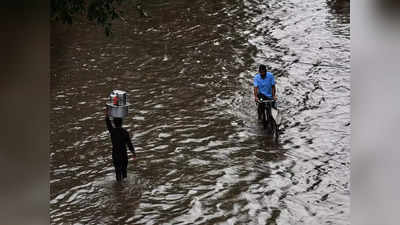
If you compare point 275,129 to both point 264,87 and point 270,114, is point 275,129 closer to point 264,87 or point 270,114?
point 270,114

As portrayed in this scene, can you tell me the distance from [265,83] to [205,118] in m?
1.81

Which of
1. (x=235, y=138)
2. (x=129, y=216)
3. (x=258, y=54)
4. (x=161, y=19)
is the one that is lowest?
(x=129, y=216)

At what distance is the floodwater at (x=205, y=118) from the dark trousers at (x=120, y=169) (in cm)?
16

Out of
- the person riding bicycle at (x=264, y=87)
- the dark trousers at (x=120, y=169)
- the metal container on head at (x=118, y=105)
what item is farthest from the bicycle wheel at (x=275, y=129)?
the metal container on head at (x=118, y=105)

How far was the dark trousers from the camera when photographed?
38.6 feet

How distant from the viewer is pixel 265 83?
45.5ft

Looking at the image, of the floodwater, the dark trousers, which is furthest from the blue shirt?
the dark trousers

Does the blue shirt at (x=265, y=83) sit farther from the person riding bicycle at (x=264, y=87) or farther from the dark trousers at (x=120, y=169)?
the dark trousers at (x=120, y=169)

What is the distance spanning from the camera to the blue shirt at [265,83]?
45.4ft
